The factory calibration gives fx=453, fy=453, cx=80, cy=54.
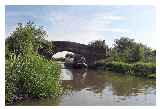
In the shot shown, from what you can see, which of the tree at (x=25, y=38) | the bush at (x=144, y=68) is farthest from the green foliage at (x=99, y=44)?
the tree at (x=25, y=38)

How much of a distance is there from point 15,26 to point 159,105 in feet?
4.56

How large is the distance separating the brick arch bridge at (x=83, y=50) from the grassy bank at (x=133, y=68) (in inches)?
2.9

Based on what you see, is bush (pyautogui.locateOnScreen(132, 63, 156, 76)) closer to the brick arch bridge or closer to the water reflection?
the water reflection

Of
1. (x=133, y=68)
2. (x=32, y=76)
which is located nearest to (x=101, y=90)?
(x=133, y=68)

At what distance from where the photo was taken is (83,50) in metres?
4.04

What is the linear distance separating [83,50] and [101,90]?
39cm

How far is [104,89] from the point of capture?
3.96 metres

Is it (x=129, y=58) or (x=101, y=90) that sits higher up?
(x=129, y=58)

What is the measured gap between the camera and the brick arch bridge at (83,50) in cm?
396

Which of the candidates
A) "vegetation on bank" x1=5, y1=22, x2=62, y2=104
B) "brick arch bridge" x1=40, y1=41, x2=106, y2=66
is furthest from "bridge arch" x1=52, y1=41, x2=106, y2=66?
"vegetation on bank" x1=5, y1=22, x2=62, y2=104

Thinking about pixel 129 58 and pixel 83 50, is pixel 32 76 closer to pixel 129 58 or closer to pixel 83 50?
pixel 83 50

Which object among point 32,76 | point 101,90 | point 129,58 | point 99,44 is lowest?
point 101,90

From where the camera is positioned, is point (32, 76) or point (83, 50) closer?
point (32, 76)

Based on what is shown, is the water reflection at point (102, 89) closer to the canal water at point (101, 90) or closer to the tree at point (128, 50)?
the canal water at point (101, 90)
